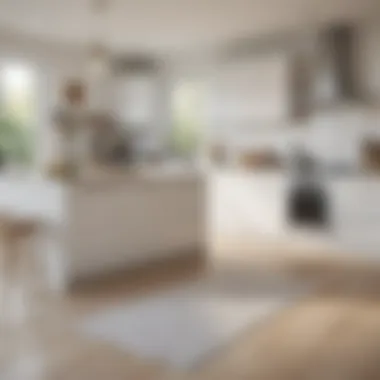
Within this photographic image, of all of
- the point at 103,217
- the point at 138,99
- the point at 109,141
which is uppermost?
the point at 138,99

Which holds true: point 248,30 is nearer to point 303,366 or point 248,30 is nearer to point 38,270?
point 38,270

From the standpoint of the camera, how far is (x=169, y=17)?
216 inches

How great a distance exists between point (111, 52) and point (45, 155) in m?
1.85

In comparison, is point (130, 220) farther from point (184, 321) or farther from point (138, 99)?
point (138, 99)

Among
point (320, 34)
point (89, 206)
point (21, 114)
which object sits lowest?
point (89, 206)

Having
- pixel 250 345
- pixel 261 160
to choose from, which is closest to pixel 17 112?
pixel 261 160

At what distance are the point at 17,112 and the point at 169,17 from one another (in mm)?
2486

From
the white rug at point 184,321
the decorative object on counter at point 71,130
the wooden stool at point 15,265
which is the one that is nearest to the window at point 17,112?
the decorative object on counter at point 71,130

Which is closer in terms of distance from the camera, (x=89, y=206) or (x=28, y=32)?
(x=89, y=206)

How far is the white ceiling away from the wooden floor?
2.86 meters

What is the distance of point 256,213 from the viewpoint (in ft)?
20.8

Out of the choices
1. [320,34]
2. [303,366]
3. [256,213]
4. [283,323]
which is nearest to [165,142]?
[256,213]

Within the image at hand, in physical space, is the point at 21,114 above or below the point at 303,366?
above

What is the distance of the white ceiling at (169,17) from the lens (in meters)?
4.96
